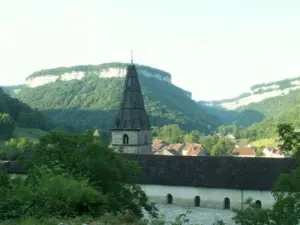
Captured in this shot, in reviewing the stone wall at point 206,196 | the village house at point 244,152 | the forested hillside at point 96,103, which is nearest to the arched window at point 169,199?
the stone wall at point 206,196

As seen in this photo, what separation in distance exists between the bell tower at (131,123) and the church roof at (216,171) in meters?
4.20

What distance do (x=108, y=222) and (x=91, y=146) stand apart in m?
9.23

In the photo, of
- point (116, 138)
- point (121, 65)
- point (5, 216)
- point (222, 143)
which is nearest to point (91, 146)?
point (5, 216)

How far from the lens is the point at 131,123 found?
41969 millimetres

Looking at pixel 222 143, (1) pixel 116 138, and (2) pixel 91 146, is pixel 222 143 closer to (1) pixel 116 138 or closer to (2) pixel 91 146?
(1) pixel 116 138

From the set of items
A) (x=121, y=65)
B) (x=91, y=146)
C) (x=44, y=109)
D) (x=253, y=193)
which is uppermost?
(x=121, y=65)

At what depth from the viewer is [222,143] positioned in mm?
95312

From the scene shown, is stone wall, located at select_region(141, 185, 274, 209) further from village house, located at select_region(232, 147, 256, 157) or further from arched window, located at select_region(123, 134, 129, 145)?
village house, located at select_region(232, 147, 256, 157)

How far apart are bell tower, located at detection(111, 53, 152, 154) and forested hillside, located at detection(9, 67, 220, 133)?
Answer: 77838 mm

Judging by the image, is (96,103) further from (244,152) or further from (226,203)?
(226,203)

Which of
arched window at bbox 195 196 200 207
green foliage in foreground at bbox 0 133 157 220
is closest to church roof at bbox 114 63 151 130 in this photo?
arched window at bbox 195 196 200 207

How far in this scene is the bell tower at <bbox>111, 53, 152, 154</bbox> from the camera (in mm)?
41938

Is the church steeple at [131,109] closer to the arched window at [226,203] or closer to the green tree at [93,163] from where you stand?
the arched window at [226,203]

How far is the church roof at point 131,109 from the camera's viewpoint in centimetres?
4209
